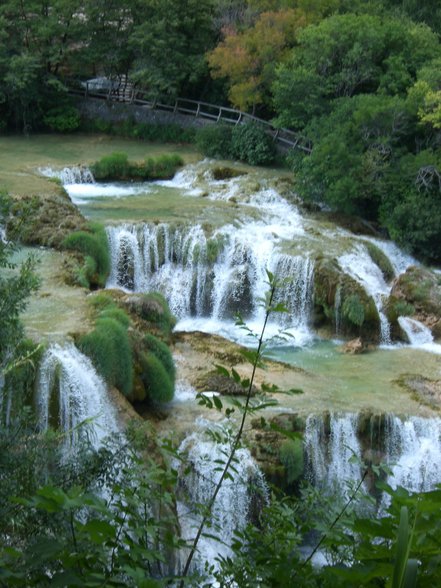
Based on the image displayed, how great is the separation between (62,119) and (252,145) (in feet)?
24.1

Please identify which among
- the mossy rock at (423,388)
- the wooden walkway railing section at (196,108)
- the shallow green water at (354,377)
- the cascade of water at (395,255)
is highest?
the wooden walkway railing section at (196,108)

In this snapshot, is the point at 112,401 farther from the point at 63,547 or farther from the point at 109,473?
the point at 63,547

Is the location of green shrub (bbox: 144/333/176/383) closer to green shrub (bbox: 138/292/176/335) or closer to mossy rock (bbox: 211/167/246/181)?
green shrub (bbox: 138/292/176/335)

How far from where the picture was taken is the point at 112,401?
37.1 feet

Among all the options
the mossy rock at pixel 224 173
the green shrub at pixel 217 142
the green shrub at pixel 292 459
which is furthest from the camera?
the green shrub at pixel 217 142

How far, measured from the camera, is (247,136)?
24.9m

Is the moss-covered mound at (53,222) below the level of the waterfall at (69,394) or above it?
above

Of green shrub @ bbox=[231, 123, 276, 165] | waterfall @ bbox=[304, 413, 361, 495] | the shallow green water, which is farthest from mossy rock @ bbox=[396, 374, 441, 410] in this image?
green shrub @ bbox=[231, 123, 276, 165]

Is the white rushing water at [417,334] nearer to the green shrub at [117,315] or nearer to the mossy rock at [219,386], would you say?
the mossy rock at [219,386]

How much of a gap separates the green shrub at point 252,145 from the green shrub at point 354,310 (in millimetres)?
8994

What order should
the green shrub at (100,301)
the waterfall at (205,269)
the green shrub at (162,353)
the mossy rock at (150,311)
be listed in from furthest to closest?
1. the waterfall at (205,269)
2. the mossy rock at (150,311)
3. the green shrub at (100,301)
4. the green shrub at (162,353)

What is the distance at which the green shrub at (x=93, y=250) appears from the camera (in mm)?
16061

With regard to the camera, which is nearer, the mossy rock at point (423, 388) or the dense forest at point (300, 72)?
the mossy rock at point (423, 388)

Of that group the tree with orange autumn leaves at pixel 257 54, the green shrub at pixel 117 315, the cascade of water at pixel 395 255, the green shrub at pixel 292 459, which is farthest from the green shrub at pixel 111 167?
the green shrub at pixel 292 459
